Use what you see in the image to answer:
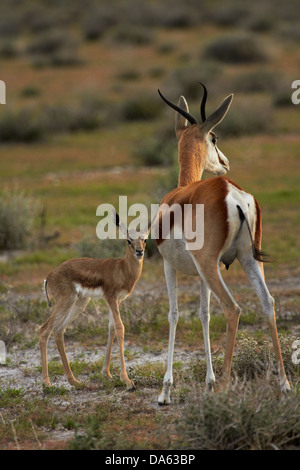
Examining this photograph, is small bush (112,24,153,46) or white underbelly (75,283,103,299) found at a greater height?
small bush (112,24,153,46)

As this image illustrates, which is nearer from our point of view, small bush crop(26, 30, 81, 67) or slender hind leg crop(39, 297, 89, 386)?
slender hind leg crop(39, 297, 89, 386)

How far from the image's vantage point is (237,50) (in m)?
34.6

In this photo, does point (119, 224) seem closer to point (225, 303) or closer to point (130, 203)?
point (225, 303)

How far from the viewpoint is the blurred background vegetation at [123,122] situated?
42.0ft

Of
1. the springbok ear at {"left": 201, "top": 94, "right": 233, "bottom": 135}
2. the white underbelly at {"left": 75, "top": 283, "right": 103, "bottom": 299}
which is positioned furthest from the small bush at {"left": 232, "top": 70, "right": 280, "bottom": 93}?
the white underbelly at {"left": 75, "top": 283, "right": 103, "bottom": 299}

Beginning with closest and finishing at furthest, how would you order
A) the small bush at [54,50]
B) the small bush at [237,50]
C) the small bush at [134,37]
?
the small bush at [237,50] → the small bush at [54,50] → the small bush at [134,37]

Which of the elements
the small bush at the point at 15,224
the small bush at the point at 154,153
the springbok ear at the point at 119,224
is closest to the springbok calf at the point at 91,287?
the springbok ear at the point at 119,224

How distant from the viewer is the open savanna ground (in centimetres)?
508

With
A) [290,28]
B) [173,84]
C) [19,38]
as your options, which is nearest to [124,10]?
[19,38]

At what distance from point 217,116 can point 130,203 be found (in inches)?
323

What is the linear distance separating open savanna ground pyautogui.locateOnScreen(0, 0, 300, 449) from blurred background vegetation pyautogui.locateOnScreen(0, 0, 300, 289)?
0.06 m

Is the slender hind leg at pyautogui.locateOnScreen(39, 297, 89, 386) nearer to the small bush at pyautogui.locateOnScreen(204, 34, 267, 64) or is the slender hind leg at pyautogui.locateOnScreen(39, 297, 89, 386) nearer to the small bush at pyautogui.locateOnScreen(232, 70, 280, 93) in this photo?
the small bush at pyautogui.locateOnScreen(232, 70, 280, 93)

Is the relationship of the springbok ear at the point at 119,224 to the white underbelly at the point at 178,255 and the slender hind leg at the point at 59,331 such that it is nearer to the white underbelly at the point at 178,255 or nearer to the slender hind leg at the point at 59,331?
the white underbelly at the point at 178,255

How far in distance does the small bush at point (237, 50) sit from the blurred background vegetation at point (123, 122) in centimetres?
6
